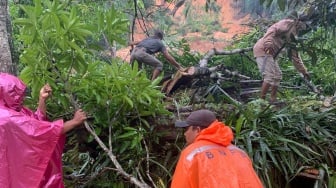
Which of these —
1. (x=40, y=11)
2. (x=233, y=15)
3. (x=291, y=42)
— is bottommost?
(x=233, y=15)

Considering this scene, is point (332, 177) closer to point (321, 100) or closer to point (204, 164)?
point (321, 100)

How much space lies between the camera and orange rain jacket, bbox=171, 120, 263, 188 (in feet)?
9.55

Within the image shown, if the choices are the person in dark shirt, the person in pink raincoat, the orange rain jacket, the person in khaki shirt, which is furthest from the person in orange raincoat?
the person in dark shirt

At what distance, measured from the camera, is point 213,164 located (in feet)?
9.63

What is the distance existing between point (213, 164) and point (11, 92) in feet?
4.99

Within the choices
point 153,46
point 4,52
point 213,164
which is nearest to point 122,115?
point 4,52

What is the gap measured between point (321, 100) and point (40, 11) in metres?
4.07

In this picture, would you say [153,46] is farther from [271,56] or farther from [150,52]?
[271,56]

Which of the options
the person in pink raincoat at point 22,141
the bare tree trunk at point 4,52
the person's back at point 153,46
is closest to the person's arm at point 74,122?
the person in pink raincoat at point 22,141

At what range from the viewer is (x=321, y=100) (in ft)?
19.7

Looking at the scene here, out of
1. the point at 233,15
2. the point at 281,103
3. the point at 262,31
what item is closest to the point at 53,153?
the point at 281,103

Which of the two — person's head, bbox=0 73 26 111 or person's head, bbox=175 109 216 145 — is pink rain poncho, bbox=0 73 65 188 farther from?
person's head, bbox=175 109 216 145

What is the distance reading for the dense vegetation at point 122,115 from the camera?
136 inches

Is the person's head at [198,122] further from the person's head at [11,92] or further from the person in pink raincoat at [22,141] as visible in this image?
the person's head at [11,92]
